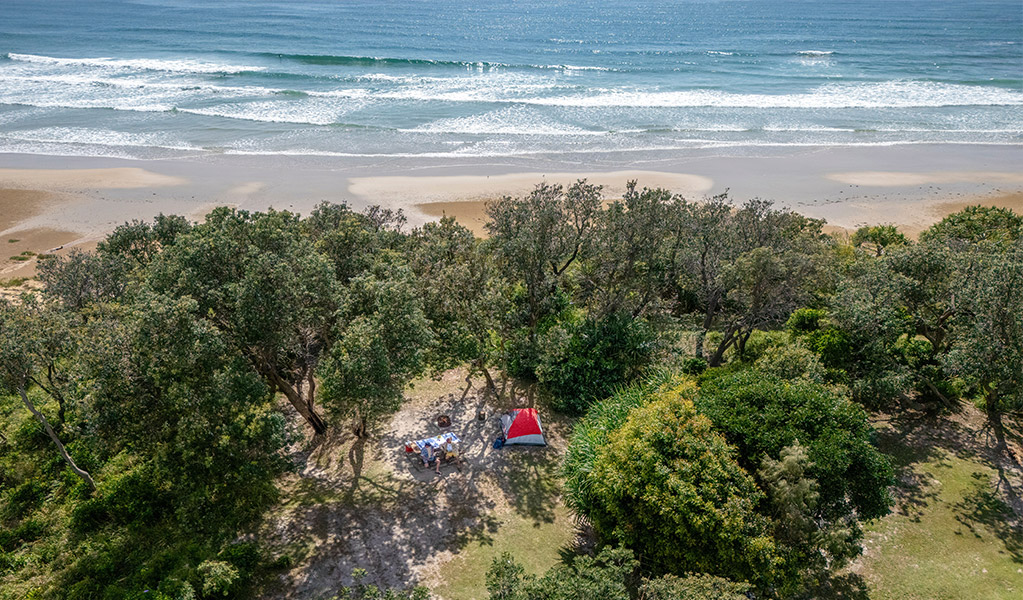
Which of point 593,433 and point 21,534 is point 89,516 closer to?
point 21,534

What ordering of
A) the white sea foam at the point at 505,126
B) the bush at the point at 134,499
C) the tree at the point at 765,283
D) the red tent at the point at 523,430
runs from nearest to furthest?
the bush at the point at 134,499
the red tent at the point at 523,430
the tree at the point at 765,283
the white sea foam at the point at 505,126

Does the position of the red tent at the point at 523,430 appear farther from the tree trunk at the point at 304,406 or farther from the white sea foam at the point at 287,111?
the white sea foam at the point at 287,111

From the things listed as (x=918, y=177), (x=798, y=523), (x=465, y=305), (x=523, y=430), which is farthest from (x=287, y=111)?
(x=798, y=523)

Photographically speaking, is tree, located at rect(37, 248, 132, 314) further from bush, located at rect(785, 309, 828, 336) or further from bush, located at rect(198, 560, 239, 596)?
bush, located at rect(785, 309, 828, 336)

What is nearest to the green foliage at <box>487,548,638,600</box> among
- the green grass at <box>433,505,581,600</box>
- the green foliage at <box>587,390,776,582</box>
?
the green foliage at <box>587,390,776,582</box>

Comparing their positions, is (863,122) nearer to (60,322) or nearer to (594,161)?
(594,161)

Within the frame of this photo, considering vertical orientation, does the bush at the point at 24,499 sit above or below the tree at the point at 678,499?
below

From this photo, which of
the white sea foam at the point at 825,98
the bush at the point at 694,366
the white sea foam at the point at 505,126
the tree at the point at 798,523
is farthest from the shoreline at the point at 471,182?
the tree at the point at 798,523

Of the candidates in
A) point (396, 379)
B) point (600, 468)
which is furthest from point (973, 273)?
point (396, 379)

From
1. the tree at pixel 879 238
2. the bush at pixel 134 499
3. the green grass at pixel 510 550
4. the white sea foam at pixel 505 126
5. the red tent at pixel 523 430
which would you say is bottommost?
the green grass at pixel 510 550
